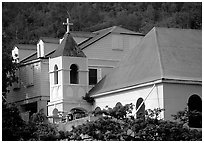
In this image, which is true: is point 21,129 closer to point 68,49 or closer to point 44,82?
point 68,49

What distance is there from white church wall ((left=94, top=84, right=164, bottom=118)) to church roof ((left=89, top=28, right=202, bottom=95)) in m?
0.36

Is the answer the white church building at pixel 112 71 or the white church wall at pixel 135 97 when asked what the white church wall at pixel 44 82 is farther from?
the white church wall at pixel 135 97

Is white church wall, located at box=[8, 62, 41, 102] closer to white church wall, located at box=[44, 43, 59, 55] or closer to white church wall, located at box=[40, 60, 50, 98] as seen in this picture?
white church wall, located at box=[40, 60, 50, 98]

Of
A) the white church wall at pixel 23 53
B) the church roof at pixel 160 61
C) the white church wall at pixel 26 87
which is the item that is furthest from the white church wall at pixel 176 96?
the white church wall at pixel 23 53

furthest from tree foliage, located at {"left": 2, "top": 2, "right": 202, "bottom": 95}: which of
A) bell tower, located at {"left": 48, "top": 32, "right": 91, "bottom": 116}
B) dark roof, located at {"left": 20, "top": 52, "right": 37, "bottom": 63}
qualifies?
bell tower, located at {"left": 48, "top": 32, "right": 91, "bottom": 116}

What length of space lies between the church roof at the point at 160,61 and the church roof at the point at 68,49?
2.03 meters

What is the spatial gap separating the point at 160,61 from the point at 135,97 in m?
2.19

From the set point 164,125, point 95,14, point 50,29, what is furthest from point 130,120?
point 95,14

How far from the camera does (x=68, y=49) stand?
2261 inches

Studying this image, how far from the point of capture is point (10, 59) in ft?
174

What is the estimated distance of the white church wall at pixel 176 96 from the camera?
51125mm

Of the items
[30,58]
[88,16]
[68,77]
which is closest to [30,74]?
[30,58]

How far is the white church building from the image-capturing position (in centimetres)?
5178

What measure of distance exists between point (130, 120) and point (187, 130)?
2.70m
